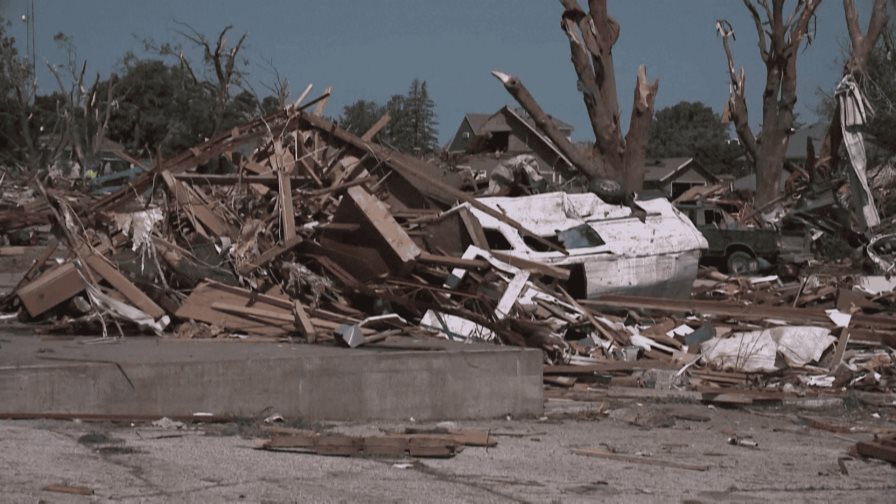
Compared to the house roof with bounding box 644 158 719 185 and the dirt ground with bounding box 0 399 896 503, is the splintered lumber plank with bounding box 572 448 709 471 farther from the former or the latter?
the house roof with bounding box 644 158 719 185

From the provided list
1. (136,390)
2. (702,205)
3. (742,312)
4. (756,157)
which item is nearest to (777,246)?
(702,205)

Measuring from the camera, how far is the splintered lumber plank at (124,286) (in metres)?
10.7

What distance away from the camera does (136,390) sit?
8.51 metres

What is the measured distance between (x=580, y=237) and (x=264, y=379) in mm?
6505

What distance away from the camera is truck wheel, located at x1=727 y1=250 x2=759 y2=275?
30105 mm

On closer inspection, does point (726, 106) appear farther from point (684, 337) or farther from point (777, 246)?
point (684, 337)

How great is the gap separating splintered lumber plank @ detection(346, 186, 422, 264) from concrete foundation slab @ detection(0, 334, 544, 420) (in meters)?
1.18

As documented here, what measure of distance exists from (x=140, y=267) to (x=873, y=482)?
6.59 meters

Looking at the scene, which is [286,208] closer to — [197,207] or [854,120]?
[197,207]

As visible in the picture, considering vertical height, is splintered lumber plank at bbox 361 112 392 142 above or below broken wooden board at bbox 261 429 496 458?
above

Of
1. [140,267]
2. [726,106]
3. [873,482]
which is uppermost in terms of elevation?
[726,106]

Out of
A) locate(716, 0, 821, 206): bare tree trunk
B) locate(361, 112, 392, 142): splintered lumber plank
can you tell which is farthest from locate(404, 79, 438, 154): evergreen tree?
locate(361, 112, 392, 142): splintered lumber plank

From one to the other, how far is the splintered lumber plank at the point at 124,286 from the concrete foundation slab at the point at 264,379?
1.65ft

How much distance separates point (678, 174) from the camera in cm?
7519
